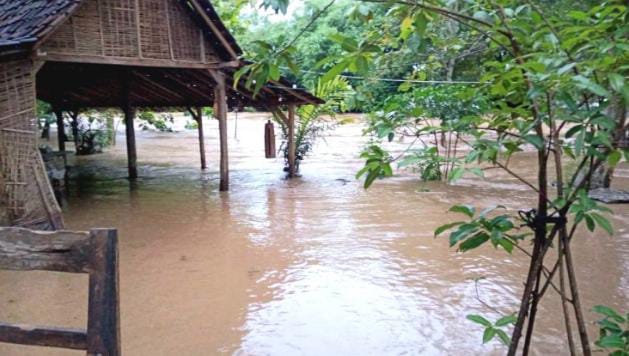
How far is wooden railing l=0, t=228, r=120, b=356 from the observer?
1478mm

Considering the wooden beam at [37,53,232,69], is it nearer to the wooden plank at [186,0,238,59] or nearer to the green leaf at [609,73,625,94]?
the wooden plank at [186,0,238,59]

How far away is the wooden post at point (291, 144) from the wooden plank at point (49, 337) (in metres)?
9.02

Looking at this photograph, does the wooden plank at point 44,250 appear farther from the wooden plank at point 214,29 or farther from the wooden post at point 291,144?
the wooden post at point 291,144

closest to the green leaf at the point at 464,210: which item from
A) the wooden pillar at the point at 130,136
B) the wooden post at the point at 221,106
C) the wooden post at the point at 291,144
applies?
the wooden post at the point at 221,106

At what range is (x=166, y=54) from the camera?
Result: 7383mm

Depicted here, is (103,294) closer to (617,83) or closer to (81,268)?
(81,268)

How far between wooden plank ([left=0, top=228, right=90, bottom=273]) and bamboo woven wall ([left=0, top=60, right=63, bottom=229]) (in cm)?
425

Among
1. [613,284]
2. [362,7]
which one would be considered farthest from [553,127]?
[613,284]

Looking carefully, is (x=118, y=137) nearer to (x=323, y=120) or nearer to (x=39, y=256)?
(x=323, y=120)

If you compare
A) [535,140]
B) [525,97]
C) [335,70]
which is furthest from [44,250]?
[525,97]

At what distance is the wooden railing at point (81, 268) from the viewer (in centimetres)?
Result: 148

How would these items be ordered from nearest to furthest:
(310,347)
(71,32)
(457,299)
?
(310,347) < (457,299) < (71,32)

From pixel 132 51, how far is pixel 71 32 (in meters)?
0.85

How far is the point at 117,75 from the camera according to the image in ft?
32.1
